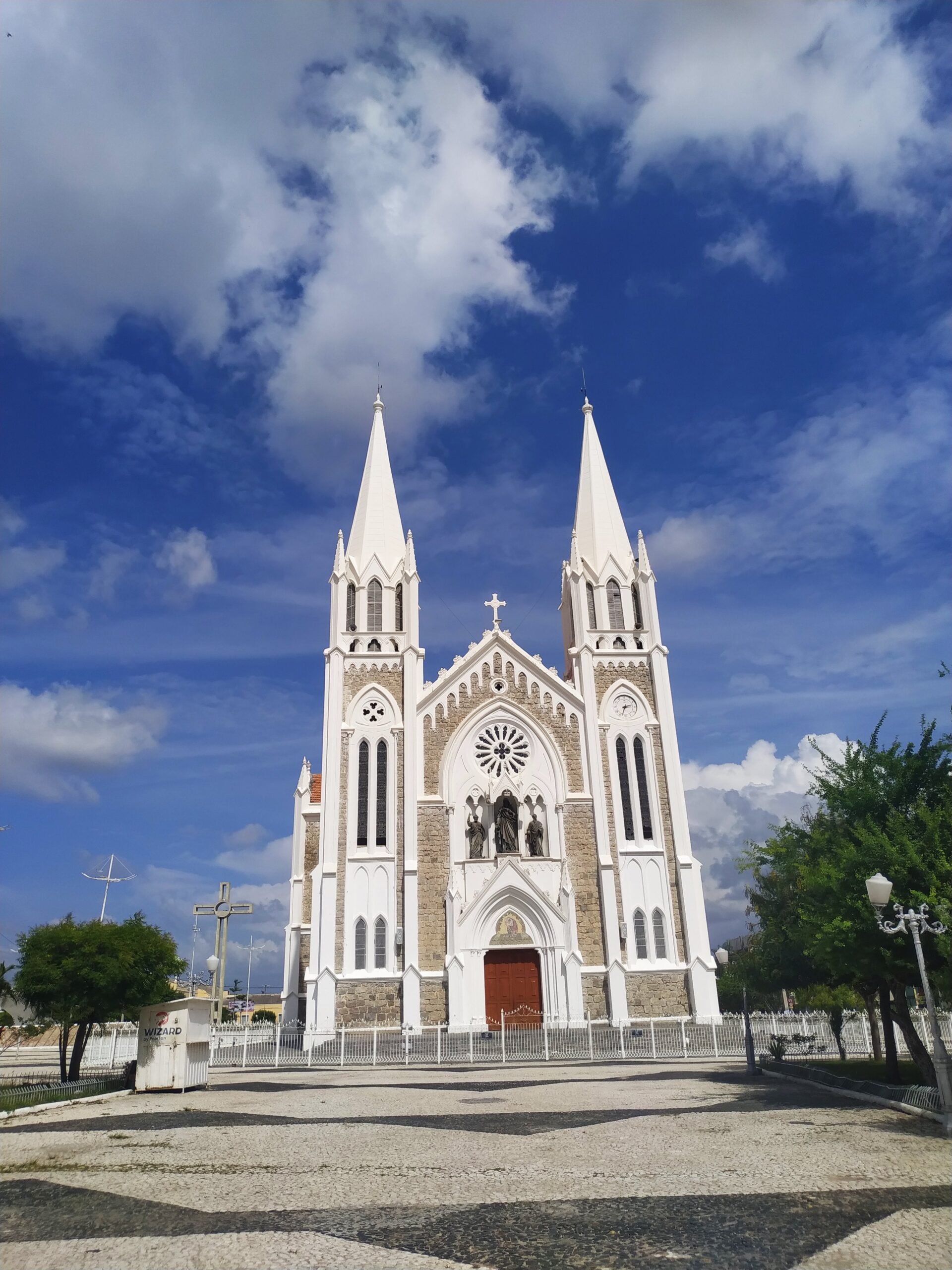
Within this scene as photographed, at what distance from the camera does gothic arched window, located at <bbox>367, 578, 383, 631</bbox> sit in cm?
3697

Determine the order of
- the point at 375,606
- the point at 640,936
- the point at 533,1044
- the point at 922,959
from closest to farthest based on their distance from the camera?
the point at 922,959 < the point at 533,1044 < the point at 640,936 < the point at 375,606

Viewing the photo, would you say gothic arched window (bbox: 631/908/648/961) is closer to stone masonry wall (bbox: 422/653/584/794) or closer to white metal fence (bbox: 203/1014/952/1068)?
white metal fence (bbox: 203/1014/952/1068)

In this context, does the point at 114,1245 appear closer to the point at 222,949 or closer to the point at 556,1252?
the point at 556,1252

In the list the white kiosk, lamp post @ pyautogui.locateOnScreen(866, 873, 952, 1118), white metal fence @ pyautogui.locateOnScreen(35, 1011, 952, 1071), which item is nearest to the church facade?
white metal fence @ pyautogui.locateOnScreen(35, 1011, 952, 1071)

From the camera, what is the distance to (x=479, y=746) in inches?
1384

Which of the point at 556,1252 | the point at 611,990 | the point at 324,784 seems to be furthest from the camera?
the point at 324,784

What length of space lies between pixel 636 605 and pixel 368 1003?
19.5 meters

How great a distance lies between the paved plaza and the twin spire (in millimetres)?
26764

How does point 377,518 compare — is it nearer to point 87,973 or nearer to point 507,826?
point 507,826

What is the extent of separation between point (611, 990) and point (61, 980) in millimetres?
19824

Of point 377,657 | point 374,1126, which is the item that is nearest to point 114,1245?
point 374,1126

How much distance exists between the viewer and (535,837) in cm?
3369

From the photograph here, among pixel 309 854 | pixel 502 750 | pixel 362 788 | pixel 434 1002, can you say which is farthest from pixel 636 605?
pixel 434 1002

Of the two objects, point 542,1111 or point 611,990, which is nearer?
point 542,1111
